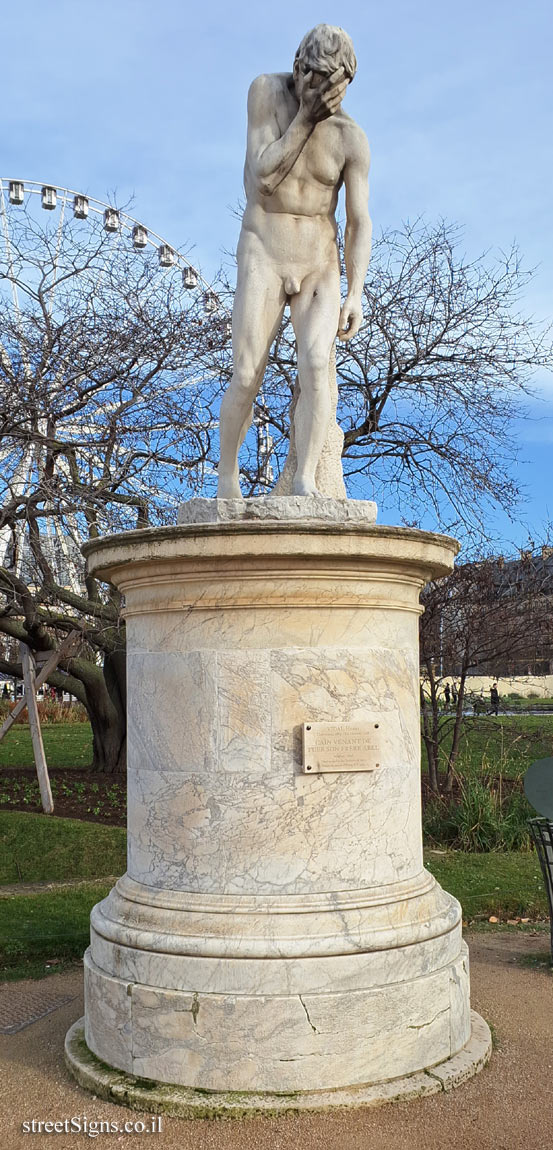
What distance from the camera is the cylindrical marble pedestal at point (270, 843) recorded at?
419 centimetres

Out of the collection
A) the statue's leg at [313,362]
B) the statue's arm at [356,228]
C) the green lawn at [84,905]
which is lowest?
the green lawn at [84,905]

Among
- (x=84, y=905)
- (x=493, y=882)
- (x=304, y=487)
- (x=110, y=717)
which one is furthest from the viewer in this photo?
(x=110, y=717)

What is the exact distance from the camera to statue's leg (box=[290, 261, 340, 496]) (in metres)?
5.10

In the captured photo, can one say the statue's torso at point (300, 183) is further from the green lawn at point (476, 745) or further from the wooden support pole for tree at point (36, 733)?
the green lawn at point (476, 745)

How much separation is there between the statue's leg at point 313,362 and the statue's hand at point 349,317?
0.26ft

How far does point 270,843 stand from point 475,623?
808 cm

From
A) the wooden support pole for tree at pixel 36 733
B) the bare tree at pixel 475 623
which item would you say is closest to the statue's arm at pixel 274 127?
the bare tree at pixel 475 623

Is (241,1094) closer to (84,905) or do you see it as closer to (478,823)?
A: (84,905)

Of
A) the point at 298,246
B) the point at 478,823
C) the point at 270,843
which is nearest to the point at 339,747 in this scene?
Result: the point at 270,843

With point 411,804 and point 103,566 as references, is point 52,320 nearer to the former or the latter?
point 103,566

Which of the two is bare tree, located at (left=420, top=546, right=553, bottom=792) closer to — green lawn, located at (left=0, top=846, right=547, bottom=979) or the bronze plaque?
green lawn, located at (left=0, top=846, right=547, bottom=979)

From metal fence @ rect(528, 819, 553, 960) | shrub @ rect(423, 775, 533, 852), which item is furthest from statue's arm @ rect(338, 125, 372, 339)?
shrub @ rect(423, 775, 533, 852)

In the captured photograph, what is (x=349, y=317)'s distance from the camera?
17.4 feet

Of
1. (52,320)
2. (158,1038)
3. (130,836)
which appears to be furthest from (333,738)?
(52,320)
